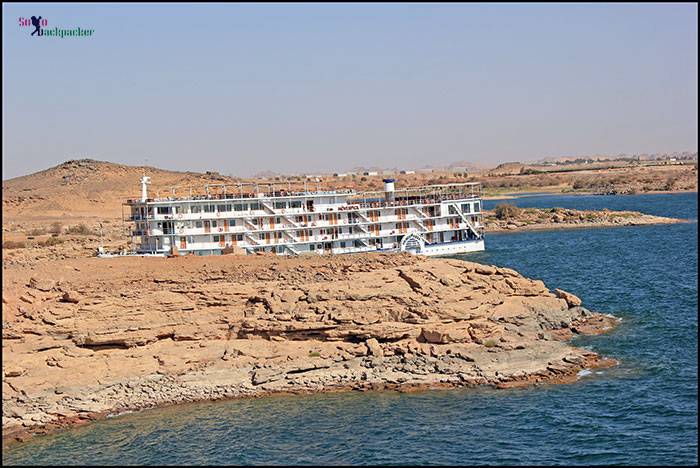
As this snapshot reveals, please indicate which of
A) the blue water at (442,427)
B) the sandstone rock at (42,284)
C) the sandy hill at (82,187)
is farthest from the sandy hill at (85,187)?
the blue water at (442,427)

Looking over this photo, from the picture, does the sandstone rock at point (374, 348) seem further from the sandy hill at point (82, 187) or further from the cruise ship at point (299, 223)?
the sandy hill at point (82, 187)

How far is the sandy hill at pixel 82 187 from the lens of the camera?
406 feet

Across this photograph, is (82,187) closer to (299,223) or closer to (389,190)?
(389,190)

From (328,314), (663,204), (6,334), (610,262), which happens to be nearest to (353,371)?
(328,314)

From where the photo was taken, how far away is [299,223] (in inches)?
2936

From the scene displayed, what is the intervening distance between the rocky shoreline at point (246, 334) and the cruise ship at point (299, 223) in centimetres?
1959

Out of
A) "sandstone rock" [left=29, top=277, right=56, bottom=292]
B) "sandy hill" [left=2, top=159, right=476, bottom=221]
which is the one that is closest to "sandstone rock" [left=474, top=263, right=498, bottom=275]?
"sandstone rock" [left=29, top=277, right=56, bottom=292]

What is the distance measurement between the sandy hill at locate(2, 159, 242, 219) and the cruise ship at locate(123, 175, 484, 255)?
42042mm

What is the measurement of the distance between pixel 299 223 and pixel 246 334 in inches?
1483

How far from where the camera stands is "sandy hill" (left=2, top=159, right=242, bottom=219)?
123788 mm

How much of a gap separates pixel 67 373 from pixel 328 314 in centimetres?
1160

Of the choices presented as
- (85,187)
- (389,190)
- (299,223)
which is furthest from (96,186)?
(299,223)

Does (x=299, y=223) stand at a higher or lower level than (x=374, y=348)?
higher

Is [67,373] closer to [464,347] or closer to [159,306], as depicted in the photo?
[159,306]
